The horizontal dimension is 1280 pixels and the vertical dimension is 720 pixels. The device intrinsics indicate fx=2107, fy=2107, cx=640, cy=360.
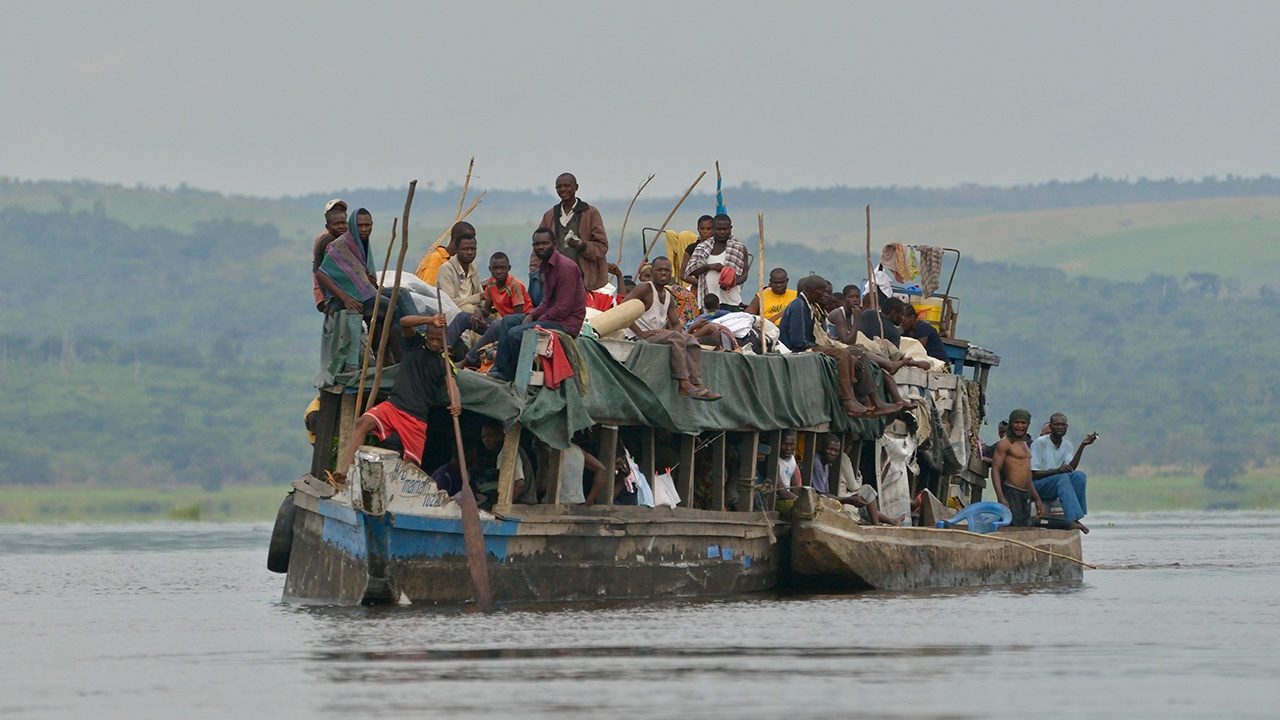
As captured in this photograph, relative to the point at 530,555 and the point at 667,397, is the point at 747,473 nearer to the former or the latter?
the point at 667,397

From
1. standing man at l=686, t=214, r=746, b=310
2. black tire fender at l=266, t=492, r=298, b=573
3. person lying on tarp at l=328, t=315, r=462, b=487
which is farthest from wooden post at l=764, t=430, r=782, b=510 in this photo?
black tire fender at l=266, t=492, r=298, b=573

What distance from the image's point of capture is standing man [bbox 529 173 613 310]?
2100 centimetres

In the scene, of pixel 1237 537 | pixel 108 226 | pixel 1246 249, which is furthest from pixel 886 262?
pixel 108 226

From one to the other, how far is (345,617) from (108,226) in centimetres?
12871

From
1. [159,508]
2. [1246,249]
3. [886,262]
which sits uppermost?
[1246,249]

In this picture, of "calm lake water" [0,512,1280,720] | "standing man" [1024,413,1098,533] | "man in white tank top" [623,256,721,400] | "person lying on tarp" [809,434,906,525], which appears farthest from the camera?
"standing man" [1024,413,1098,533]

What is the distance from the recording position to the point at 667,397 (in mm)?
19562

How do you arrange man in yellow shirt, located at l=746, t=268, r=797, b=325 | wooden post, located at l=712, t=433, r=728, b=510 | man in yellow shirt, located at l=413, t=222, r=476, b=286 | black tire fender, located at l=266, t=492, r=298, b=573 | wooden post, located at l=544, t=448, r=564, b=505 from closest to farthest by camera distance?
wooden post, located at l=544, t=448, r=564, b=505 < man in yellow shirt, located at l=413, t=222, r=476, b=286 < wooden post, located at l=712, t=433, r=728, b=510 < black tire fender, located at l=266, t=492, r=298, b=573 < man in yellow shirt, located at l=746, t=268, r=797, b=325

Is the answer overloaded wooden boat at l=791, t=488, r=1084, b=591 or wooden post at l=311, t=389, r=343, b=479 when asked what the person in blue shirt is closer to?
overloaded wooden boat at l=791, t=488, r=1084, b=591

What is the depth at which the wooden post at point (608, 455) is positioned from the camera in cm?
1923

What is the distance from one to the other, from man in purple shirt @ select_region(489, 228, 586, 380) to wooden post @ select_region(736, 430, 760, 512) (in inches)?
123

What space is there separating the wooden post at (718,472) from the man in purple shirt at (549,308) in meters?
2.75

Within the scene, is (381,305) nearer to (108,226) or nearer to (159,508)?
(159,508)

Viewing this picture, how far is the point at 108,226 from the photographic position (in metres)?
142
